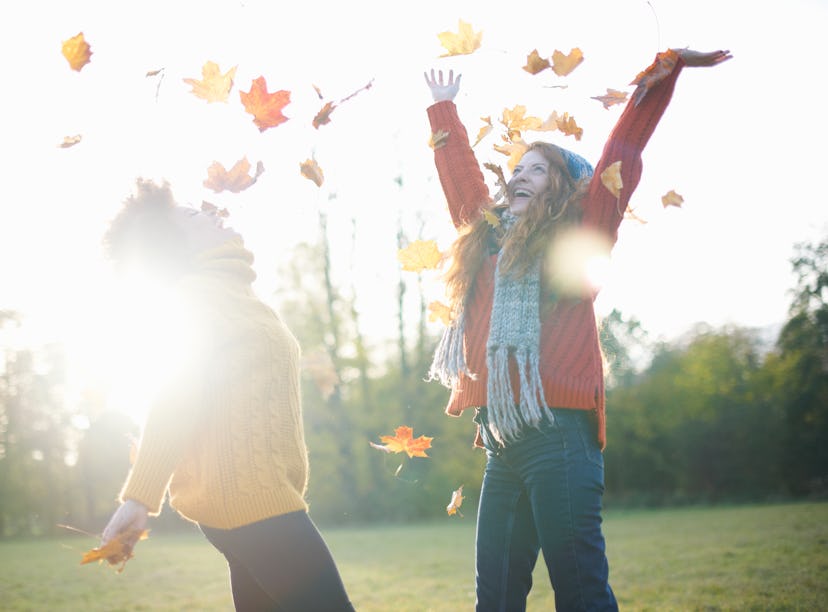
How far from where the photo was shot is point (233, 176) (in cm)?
278

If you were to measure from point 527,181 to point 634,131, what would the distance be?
414 mm

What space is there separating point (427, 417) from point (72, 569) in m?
13.6

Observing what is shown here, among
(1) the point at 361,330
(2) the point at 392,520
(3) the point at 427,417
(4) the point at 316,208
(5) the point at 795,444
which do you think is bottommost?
(2) the point at 392,520

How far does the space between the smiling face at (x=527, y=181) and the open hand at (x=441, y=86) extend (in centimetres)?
50

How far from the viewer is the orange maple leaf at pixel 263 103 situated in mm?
2768

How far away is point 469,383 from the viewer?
8.02 feet

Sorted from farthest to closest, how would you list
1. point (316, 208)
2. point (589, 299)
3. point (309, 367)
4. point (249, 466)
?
point (316, 208), point (309, 367), point (589, 299), point (249, 466)

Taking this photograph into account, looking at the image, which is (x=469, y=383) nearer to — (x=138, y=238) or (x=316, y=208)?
(x=138, y=238)

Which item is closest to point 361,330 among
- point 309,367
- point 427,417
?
point 427,417

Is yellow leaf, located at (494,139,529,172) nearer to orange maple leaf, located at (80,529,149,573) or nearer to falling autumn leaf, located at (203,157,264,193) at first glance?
falling autumn leaf, located at (203,157,264,193)

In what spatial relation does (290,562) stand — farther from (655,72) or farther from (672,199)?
(672,199)

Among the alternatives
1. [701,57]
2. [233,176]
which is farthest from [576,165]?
[233,176]

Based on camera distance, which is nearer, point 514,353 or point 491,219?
point 514,353

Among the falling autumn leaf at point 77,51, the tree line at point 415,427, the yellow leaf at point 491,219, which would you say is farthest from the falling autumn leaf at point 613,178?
the tree line at point 415,427
